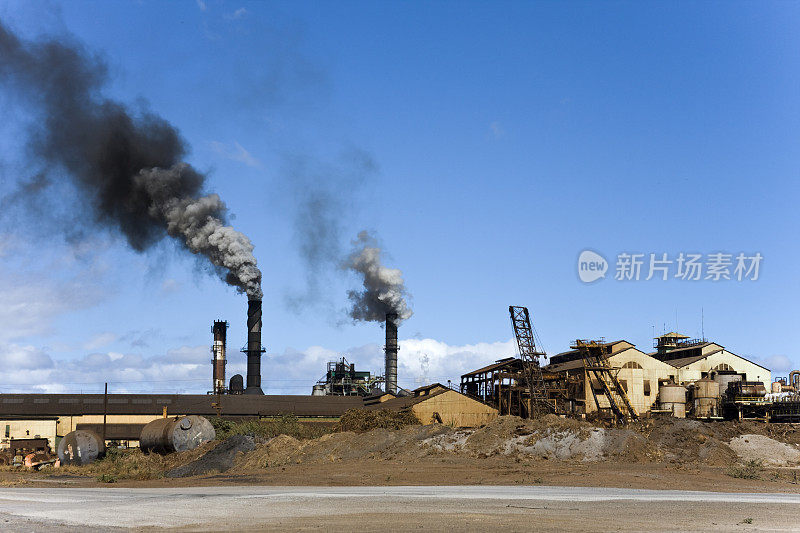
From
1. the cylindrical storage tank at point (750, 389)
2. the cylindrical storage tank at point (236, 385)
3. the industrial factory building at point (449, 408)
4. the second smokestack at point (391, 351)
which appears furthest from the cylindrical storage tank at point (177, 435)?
the cylindrical storage tank at point (750, 389)

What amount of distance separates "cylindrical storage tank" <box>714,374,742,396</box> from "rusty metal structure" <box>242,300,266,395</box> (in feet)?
141

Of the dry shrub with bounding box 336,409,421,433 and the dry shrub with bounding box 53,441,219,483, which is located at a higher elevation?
the dry shrub with bounding box 336,409,421,433

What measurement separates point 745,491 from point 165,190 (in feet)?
181

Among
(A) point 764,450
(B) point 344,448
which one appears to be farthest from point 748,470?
(B) point 344,448

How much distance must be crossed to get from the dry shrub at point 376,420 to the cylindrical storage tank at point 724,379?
28629 mm

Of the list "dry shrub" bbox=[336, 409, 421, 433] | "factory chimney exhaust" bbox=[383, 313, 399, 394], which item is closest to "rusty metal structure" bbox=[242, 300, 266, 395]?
"factory chimney exhaust" bbox=[383, 313, 399, 394]

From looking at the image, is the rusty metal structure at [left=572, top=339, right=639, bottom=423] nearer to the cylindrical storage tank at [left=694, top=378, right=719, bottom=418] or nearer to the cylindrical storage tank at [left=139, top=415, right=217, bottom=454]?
the cylindrical storage tank at [left=694, top=378, right=719, bottom=418]

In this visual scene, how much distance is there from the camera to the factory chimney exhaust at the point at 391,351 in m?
79.6

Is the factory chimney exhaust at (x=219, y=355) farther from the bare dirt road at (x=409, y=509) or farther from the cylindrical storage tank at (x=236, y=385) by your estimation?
the bare dirt road at (x=409, y=509)

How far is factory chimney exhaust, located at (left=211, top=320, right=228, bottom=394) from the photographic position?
265 ft

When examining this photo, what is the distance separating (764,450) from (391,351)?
45.3 meters

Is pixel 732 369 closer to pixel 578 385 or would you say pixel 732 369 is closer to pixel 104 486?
pixel 578 385

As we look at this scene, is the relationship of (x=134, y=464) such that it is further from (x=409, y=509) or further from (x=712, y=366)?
(x=712, y=366)

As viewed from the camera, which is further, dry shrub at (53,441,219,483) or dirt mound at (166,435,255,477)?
dry shrub at (53,441,219,483)
